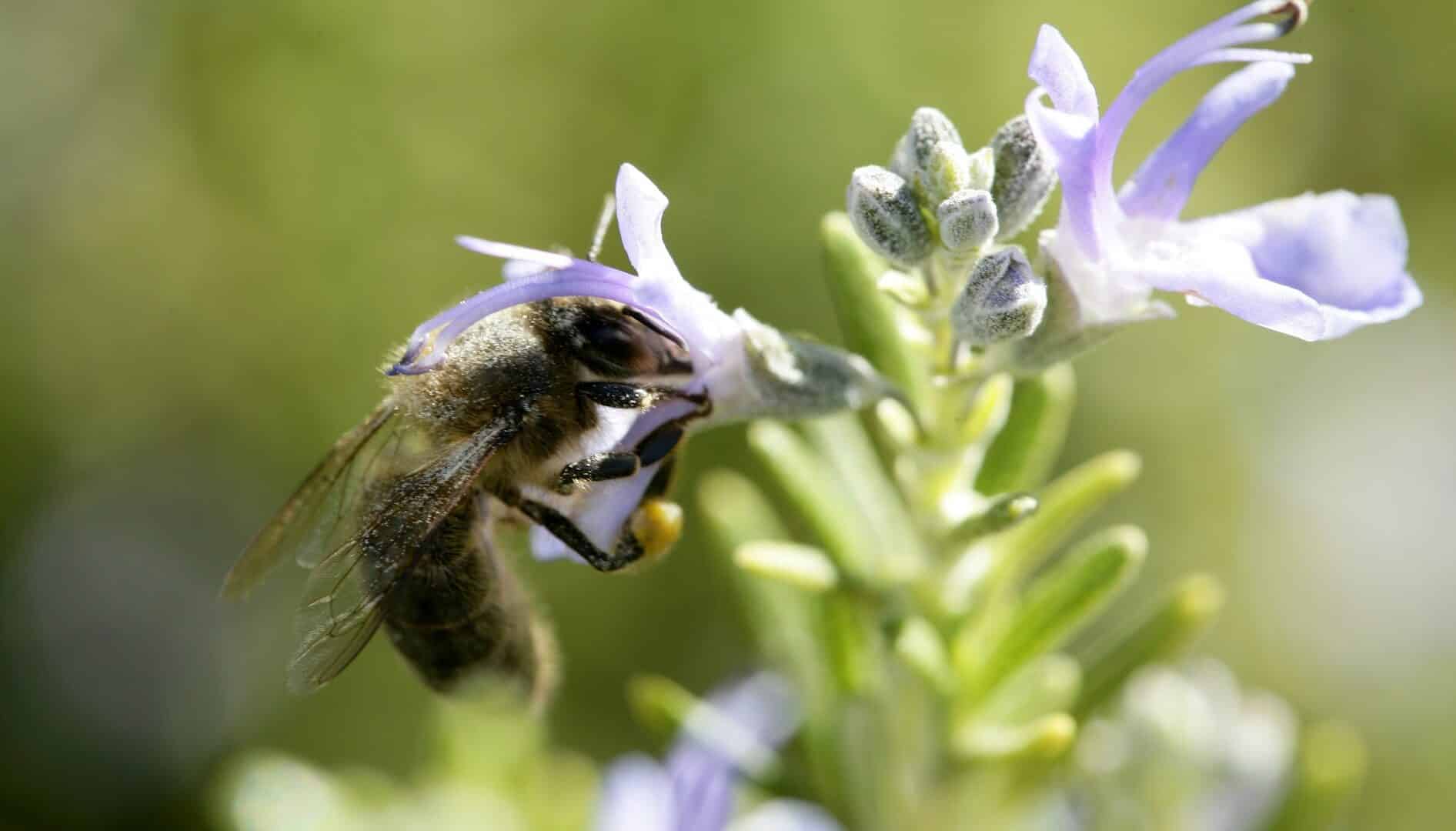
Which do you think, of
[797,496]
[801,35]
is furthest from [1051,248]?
[801,35]

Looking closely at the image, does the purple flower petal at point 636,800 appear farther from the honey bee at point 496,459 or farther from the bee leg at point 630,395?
the bee leg at point 630,395

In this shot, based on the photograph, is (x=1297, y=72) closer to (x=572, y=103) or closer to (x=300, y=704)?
(x=572, y=103)

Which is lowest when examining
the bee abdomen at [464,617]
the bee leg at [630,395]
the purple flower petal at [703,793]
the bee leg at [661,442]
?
the purple flower petal at [703,793]

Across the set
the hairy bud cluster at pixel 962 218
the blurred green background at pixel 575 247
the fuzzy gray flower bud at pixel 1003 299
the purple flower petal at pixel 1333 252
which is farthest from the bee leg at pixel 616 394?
the blurred green background at pixel 575 247

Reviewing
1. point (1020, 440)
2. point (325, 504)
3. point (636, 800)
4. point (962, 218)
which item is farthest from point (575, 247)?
point (962, 218)

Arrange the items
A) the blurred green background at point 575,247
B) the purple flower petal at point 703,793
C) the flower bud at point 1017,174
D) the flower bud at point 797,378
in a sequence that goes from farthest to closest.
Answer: the blurred green background at point 575,247
the purple flower petal at point 703,793
the flower bud at point 797,378
the flower bud at point 1017,174

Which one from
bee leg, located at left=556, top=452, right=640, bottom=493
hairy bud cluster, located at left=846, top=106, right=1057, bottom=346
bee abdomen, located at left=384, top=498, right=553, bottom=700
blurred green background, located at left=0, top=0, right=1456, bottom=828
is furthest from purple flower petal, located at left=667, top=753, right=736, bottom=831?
blurred green background, located at left=0, top=0, right=1456, bottom=828
